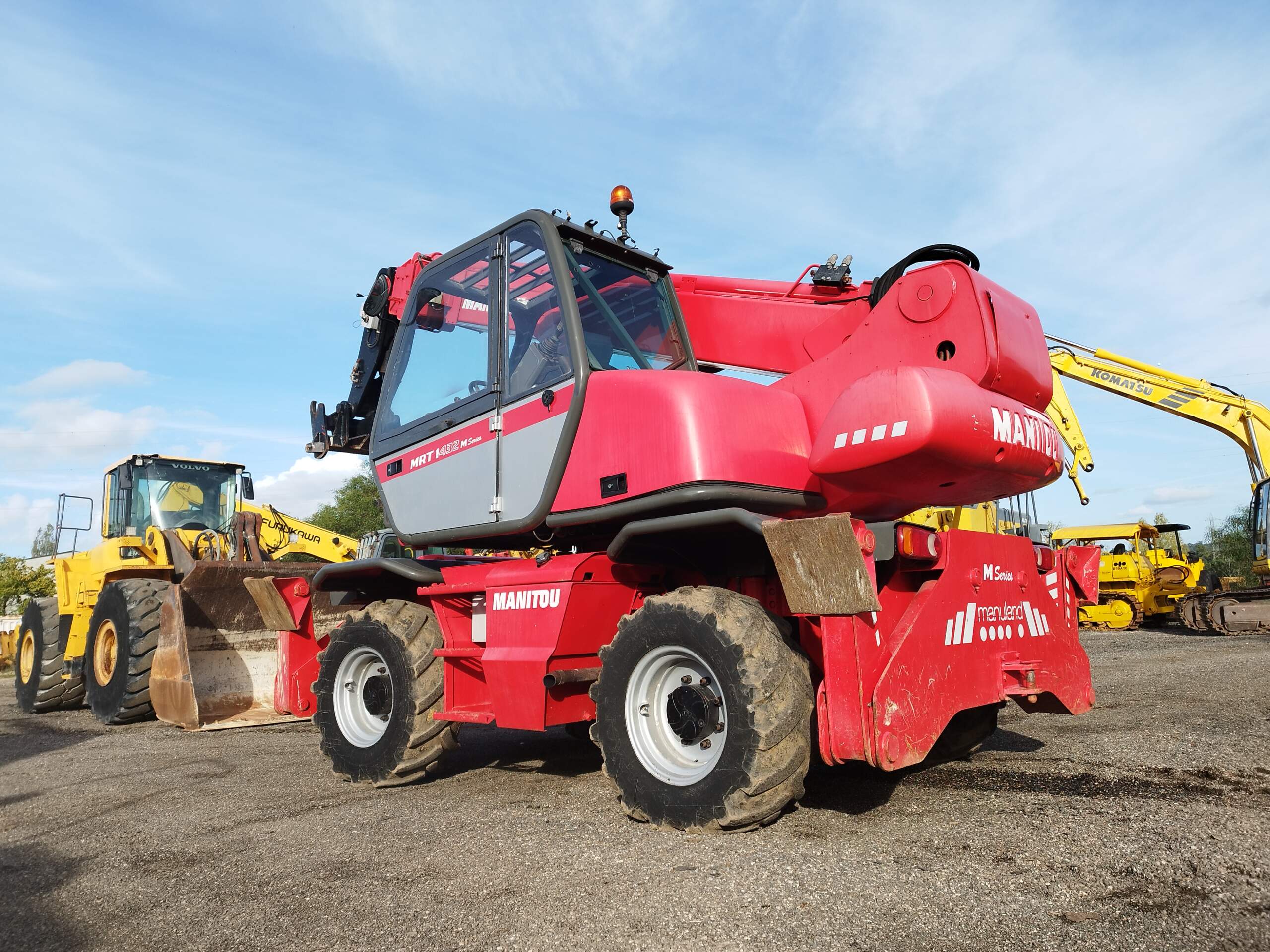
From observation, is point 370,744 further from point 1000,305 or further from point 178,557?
point 178,557

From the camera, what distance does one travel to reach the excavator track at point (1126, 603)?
66.9 ft

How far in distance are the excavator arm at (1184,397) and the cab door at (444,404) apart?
15622 millimetres

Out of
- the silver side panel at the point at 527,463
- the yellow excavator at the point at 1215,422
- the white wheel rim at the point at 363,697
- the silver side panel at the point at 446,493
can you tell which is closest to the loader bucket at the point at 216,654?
the white wheel rim at the point at 363,697

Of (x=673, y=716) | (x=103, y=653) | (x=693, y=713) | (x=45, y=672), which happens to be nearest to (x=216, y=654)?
(x=103, y=653)

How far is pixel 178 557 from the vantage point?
977 cm

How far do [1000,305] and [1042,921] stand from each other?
99.0 inches

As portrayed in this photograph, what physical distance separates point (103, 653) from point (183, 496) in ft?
9.38

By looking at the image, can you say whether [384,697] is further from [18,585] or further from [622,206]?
[18,585]

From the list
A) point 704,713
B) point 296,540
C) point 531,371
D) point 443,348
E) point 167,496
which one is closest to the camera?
point 704,713

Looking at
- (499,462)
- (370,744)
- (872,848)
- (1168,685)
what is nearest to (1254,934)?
(872,848)

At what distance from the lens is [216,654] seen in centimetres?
799

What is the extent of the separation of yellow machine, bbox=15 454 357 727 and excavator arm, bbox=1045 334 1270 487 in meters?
15.3

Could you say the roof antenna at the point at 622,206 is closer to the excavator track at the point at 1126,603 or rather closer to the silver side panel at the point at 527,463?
the silver side panel at the point at 527,463

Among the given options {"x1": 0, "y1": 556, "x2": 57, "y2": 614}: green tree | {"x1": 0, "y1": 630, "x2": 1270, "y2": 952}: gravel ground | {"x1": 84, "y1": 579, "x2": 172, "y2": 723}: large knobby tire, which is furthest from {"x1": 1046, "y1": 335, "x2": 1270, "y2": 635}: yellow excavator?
{"x1": 0, "y1": 556, "x2": 57, "y2": 614}: green tree
